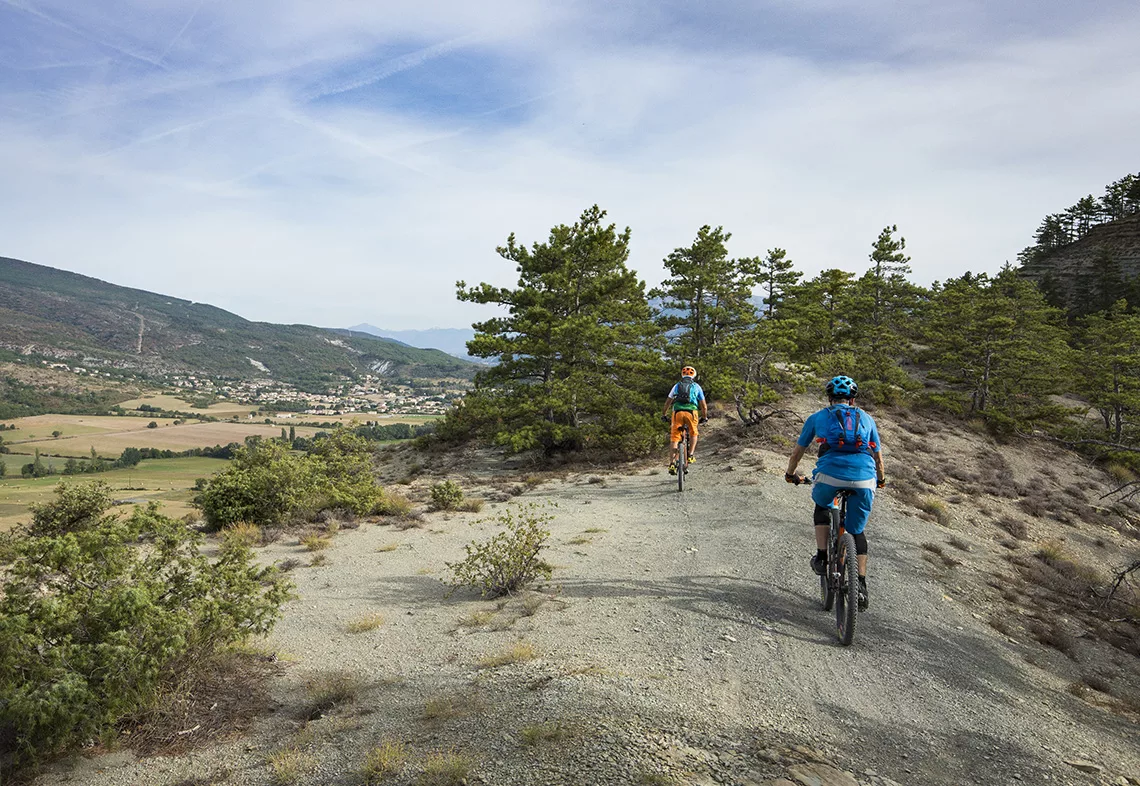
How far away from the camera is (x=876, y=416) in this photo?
22688mm

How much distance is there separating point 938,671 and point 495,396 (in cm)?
1459

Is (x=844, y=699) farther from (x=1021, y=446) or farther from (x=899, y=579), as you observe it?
(x=1021, y=446)

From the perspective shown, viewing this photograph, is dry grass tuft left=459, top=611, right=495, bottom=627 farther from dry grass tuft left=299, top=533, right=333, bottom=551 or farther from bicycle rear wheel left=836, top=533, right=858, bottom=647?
dry grass tuft left=299, top=533, right=333, bottom=551

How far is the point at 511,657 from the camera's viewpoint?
4949 mm

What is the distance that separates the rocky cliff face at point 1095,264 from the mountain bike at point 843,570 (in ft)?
221

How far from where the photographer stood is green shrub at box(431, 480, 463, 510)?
1252 centimetres

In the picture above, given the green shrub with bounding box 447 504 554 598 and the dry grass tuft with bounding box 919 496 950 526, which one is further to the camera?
the dry grass tuft with bounding box 919 496 950 526

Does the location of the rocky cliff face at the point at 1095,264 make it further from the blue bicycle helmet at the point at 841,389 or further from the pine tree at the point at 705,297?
the blue bicycle helmet at the point at 841,389

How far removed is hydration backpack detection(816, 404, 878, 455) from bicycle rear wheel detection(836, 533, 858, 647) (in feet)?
2.87

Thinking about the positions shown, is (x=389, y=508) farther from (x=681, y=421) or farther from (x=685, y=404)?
(x=685, y=404)

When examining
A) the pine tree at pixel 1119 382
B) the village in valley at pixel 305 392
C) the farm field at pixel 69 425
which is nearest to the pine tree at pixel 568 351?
the pine tree at pixel 1119 382

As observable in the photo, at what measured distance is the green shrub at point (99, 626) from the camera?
11.3 ft

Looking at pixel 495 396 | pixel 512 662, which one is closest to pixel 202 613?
→ pixel 512 662

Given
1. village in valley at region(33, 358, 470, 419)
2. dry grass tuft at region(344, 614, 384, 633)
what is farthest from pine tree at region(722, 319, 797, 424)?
village in valley at region(33, 358, 470, 419)
